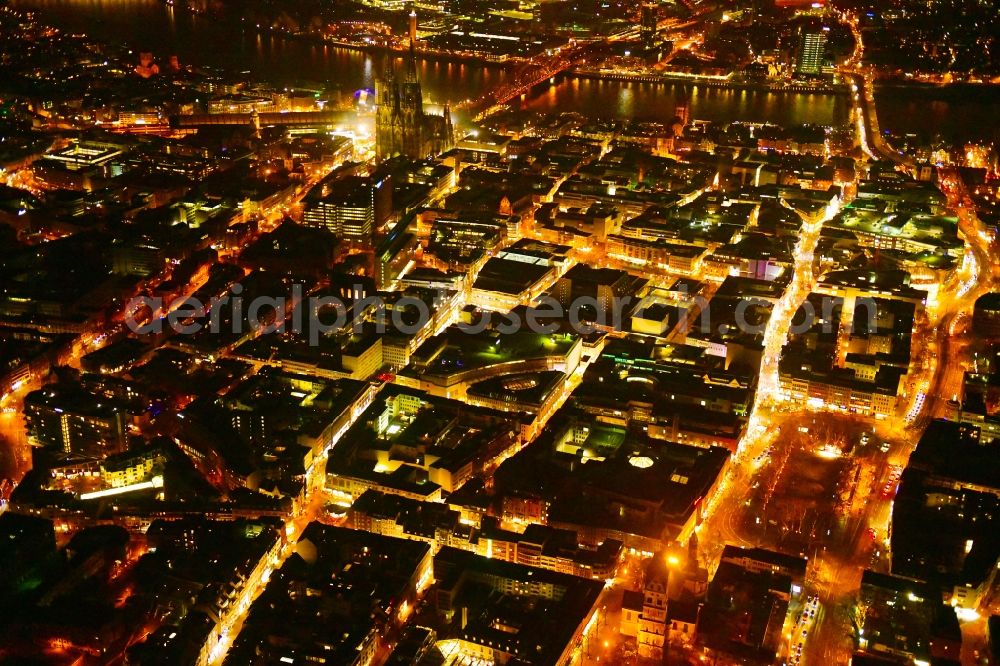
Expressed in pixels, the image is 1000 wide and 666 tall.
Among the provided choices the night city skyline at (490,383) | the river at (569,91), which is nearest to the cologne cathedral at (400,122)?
the night city skyline at (490,383)

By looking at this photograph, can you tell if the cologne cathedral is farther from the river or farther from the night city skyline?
the river

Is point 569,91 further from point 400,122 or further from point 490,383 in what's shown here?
point 490,383

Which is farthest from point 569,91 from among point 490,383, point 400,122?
point 490,383

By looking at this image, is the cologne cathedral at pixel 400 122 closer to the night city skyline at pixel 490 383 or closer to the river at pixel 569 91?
the night city skyline at pixel 490 383

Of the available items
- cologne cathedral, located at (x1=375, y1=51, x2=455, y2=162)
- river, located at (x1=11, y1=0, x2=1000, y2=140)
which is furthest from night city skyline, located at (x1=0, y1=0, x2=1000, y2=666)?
river, located at (x1=11, y1=0, x2=1000, y2=140)

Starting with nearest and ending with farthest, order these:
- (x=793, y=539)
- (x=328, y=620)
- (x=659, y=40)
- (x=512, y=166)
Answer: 1. (x=328, y=620)
2. (x=793, y=539)
3. (x=512, y=166)
4. (x=659, y=40)

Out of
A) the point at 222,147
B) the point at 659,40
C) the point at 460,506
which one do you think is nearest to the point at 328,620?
the point at 460,506

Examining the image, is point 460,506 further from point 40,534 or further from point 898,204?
point 898,204
